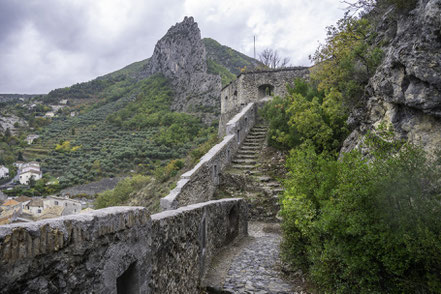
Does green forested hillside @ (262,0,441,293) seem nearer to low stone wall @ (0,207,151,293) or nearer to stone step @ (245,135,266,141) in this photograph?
low stone wall @ (0,207,151,293)

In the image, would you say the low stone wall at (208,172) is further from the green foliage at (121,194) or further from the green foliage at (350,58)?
the green foliage at (121,194)

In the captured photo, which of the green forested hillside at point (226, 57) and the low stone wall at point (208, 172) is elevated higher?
the green forested hillside at point (226, 57)

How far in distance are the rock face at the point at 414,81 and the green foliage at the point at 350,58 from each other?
1.08 metres

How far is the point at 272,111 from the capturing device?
13969 mm

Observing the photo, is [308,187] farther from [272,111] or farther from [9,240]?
[272,111]

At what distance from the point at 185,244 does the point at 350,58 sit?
6952mm

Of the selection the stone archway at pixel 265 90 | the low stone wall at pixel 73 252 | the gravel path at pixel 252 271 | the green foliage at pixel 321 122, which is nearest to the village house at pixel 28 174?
the stone archway at pixel 265 90

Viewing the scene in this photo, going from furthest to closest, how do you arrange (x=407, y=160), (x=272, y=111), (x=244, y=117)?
1. (x=244, y=117)
2. (x=272, y=111)
3. (x=407, y=160)

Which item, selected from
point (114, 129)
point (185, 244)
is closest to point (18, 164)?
point (114, 129)

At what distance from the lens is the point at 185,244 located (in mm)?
3881

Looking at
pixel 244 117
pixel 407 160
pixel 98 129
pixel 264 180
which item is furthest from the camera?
pixel 98 129

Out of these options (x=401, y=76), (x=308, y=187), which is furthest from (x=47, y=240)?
(x=401, y=76)

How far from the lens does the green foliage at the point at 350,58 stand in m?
7.31

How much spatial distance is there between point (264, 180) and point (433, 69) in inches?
285
